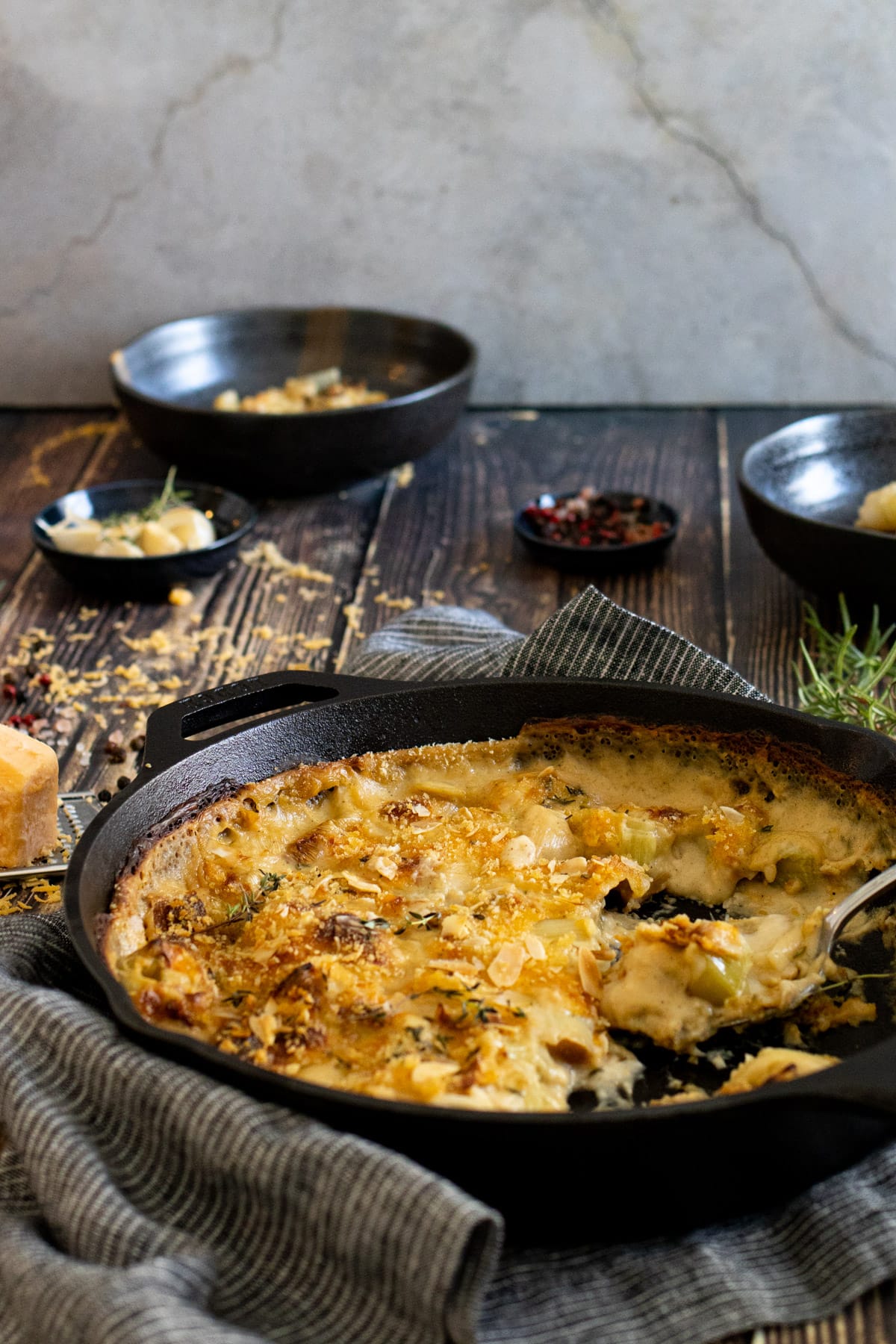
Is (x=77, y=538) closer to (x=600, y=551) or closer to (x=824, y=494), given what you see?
(x=600, y=551)

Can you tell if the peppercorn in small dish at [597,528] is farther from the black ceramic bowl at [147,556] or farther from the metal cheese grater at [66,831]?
the metal cheese grater at [66,831]

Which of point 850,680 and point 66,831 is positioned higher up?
point 66,831

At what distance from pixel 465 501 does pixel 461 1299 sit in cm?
263

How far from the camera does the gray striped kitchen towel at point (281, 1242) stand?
1146 millimetres

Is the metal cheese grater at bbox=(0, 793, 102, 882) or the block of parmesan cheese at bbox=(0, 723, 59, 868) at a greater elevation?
the block of parmesan cheese at bbox=(0, 723, 59, 868)

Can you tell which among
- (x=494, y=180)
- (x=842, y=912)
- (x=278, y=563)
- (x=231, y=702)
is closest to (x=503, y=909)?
(x=842, y=912)

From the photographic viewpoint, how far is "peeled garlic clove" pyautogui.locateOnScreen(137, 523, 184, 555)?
3.02 m

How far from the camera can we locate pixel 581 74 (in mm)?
3805

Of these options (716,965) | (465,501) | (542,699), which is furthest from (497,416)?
(716,965)

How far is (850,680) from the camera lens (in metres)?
2.52

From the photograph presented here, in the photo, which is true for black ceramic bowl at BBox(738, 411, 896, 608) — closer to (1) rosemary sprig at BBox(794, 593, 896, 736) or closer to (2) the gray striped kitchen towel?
(1) rosemary sprig at BBox(794, 593, 896, 736)

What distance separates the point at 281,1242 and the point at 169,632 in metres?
1.85

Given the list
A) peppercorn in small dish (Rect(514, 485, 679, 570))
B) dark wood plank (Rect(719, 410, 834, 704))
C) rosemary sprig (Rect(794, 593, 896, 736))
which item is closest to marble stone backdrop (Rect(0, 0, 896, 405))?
dark wood plank (Rect(719, 410, 834, 704))

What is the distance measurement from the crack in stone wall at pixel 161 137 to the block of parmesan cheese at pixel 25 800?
8.42ft
